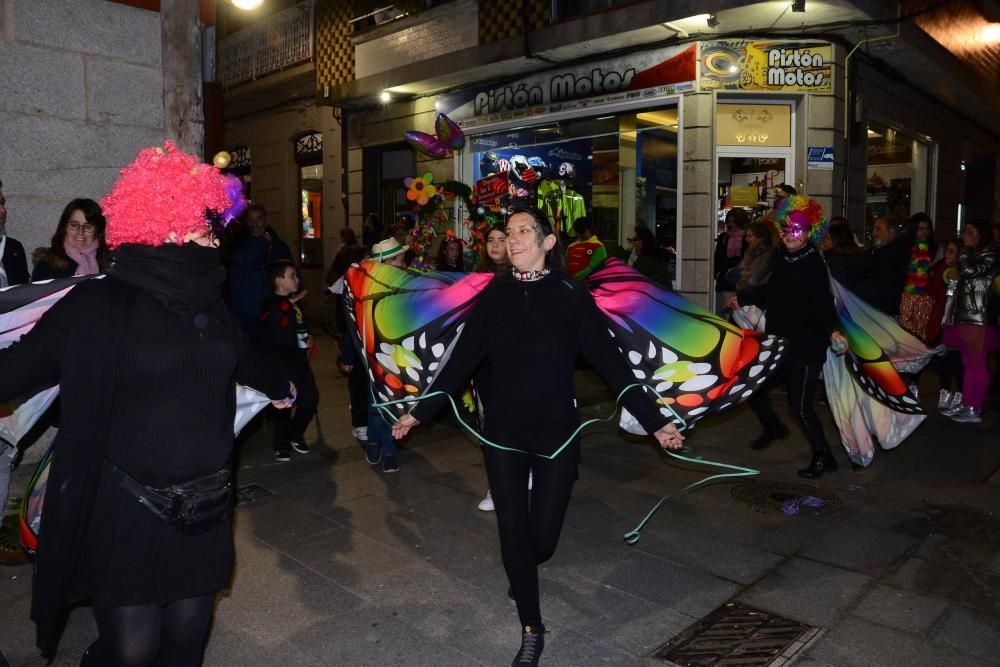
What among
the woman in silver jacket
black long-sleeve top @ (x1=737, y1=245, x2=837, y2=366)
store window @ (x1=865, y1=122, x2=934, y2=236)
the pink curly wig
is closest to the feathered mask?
black long-sleeve top @ (x1=737, y1=245, x2=837, y2=366)

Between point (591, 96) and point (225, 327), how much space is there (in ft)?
36.3

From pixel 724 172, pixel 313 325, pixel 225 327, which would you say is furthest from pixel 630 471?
pixel 313 325

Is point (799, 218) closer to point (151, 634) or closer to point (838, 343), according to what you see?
point (838, 343)

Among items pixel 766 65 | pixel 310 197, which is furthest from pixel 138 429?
pixel 310 197

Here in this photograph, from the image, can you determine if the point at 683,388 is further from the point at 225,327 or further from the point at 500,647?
the point at 225,327

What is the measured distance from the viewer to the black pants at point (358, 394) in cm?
723

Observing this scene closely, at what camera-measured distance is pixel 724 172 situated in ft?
40.4

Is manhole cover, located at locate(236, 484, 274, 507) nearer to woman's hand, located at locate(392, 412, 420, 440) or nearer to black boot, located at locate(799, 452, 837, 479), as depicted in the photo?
woman's hand, located at locate(392, 412, 420, 440)

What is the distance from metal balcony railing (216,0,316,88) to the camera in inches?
711

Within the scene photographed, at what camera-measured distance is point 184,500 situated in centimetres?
246

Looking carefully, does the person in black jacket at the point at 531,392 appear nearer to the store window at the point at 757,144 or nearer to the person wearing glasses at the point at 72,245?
the person wearing glasses at the point at 72,245

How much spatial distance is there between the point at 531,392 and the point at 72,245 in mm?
3675

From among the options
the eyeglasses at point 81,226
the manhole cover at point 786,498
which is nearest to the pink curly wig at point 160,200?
the eyeglasses at point 81,226

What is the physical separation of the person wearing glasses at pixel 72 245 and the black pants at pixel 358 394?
2378 mm
